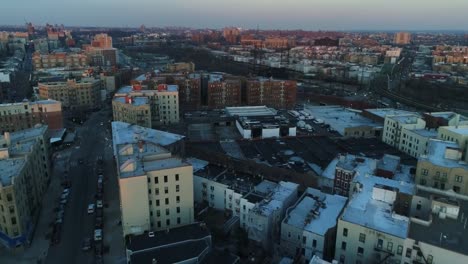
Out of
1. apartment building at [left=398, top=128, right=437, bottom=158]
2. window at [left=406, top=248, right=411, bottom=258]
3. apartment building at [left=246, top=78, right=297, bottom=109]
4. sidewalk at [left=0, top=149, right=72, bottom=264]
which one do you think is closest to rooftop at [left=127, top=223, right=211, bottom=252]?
sidewalk at [left=0, top=149, right=72, bottom=264]

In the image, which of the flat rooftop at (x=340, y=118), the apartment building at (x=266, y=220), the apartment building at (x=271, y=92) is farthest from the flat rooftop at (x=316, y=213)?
the apartment building at (x=271, y=92)

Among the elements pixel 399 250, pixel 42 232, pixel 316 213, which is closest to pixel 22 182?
pixel 42 232

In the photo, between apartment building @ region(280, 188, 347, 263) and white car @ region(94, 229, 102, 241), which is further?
white car @ region(94, 229, 102, 241)

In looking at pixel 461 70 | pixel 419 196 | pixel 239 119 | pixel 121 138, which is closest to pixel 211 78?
pixel 239 119

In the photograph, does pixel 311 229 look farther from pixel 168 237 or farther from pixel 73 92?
pixel 73 92

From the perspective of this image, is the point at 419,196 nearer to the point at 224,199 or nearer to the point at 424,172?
the point at 424,172

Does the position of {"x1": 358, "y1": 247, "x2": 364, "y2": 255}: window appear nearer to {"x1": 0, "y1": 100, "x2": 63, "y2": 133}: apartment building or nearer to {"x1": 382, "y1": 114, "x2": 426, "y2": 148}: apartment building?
{"x1": 382, "y1": 114, "x2": 426, "y2": 148}: apartment building
